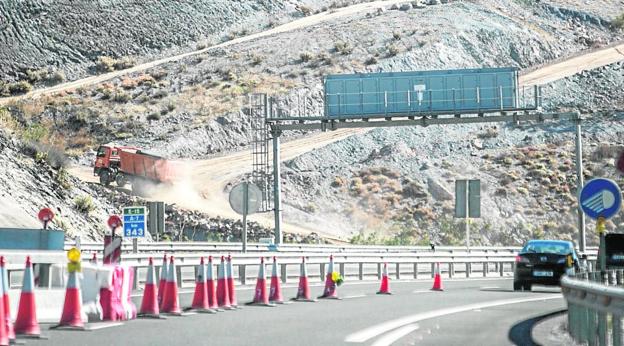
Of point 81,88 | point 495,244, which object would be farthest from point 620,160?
point 81,88

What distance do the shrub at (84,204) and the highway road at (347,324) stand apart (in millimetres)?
25480

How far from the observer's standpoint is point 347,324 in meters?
19.0

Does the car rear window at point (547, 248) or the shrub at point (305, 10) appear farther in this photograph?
the shrub at point (305, 10)

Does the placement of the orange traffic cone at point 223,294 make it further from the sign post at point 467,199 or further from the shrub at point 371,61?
the shrub at point 371,61

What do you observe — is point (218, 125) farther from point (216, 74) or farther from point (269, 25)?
point (269, 25)

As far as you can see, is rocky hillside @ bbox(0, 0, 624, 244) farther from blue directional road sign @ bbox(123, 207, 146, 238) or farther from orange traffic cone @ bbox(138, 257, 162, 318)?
orange traffic cone @ bbox(138, 257, 162, 318)

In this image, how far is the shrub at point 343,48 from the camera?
111 metres

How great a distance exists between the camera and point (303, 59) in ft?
361

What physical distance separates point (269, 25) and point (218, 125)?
30.3m

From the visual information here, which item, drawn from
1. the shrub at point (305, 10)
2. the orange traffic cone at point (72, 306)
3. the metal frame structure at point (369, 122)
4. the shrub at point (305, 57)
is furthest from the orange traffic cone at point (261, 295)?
the shrub at point (305, 10)

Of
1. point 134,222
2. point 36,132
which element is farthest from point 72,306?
point 36,132

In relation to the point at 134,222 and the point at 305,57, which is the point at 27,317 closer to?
the point at 134,222

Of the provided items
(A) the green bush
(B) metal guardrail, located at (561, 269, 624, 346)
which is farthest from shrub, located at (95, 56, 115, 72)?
(B) metal guardrail, located at (561, 269, 624, 346)

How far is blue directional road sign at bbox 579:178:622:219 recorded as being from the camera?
19188 millimetres
